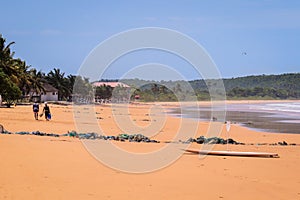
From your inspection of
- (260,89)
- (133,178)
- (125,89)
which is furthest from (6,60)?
(260,89)

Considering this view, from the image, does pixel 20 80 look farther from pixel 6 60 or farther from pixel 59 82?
pixel 59 82

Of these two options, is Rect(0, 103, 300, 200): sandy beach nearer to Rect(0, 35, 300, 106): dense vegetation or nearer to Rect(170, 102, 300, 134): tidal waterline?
Rect(0, 35, 300, 106): dense vegetation

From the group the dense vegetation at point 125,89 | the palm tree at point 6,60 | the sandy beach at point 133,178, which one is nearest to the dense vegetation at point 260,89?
the dense vegetation at point 125,89

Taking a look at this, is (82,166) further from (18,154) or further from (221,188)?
(221,188)

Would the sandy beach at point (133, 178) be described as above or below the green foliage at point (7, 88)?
below

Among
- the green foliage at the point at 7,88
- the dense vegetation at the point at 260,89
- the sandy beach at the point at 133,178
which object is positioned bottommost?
the sandy beach at the point at 133,178

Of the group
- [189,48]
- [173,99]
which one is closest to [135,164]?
[189,48]

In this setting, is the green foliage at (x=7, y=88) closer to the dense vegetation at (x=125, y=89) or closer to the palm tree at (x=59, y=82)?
the dense vegetation at (x=125, y=89)

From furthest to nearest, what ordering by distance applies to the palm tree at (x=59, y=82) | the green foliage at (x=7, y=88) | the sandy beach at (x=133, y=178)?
the palm tree at (x=59, y=82), the green foliage at (x=7, y=88), the sandy beach at (x=133, y=178)

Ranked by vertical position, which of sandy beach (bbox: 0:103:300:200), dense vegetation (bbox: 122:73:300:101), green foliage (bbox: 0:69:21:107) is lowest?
sandy beach (bbox: 0:103:300:200)

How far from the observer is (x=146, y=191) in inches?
271

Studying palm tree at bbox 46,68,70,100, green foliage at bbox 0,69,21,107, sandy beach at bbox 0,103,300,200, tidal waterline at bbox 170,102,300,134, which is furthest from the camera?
palm tree at bbox 46,68,70,100

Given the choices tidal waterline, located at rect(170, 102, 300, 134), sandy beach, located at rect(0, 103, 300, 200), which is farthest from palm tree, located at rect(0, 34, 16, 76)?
sandy beach, located at rect(0, 103, 300, 200)

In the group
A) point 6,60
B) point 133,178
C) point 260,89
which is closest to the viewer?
point 133,178
